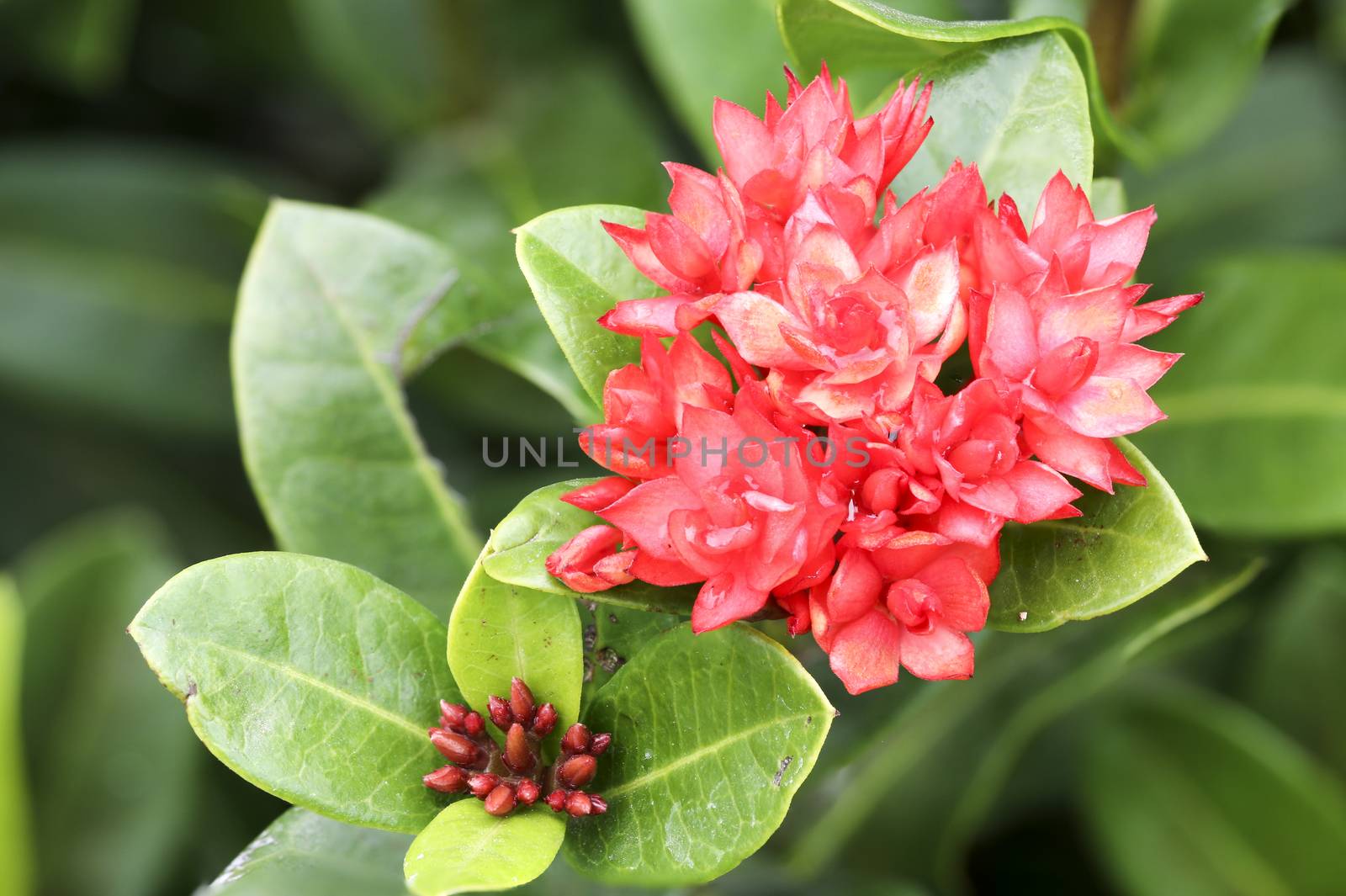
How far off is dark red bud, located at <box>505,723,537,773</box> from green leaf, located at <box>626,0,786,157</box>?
3.44ft

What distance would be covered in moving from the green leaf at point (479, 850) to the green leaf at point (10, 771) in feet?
2.86

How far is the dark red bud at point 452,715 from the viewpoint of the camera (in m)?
1.18

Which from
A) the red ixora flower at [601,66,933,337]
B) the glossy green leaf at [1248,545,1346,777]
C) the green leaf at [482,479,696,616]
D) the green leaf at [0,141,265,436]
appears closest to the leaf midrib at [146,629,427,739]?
the green leaf at [482,479,696,616]

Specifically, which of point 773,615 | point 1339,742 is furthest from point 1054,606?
point 1339,742

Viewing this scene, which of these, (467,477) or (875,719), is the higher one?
(875,719)

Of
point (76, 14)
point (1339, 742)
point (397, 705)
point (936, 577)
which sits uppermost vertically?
point (76, 14)

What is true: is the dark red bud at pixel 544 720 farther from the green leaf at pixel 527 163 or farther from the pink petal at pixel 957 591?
the green leaf at pixel 527 163

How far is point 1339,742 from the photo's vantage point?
2.14 meters

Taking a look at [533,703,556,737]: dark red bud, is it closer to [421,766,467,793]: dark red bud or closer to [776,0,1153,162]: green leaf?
[421,766,467,793]: dark red bud

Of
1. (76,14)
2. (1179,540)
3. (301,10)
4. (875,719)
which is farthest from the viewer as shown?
(301,10)

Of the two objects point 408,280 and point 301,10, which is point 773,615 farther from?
point 301,10

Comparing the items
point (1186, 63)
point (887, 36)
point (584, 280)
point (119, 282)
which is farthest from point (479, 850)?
point (119, 282)

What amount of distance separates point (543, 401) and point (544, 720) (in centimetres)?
113

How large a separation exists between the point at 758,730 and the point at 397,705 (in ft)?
1.23
